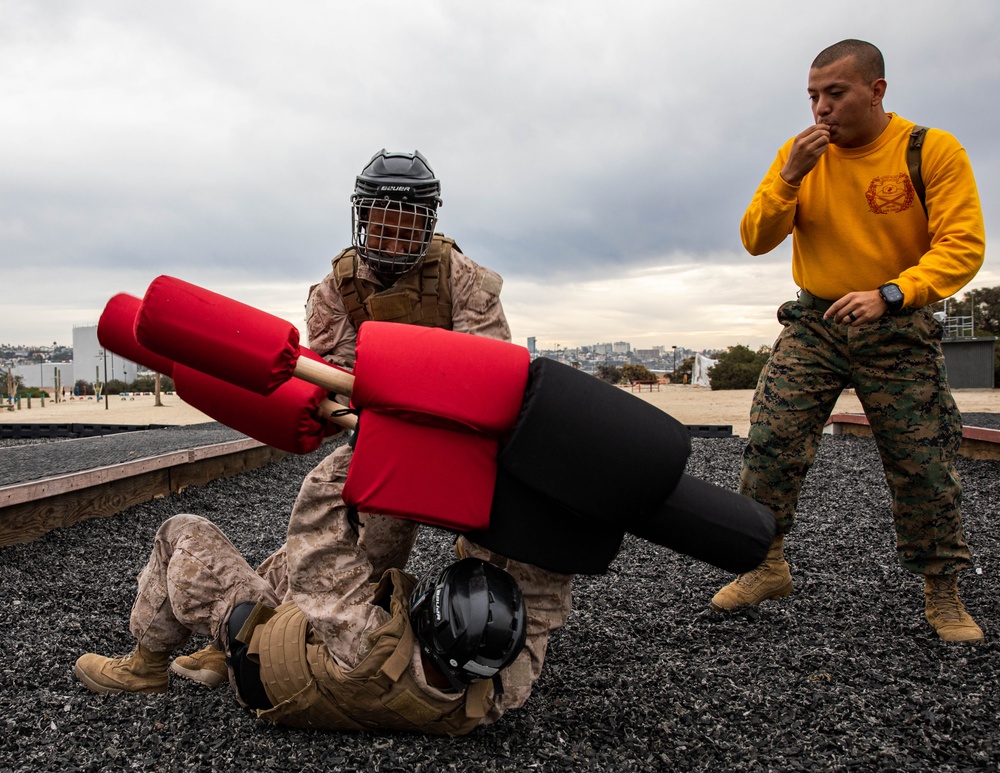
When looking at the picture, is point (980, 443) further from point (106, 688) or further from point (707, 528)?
point (106, 688)

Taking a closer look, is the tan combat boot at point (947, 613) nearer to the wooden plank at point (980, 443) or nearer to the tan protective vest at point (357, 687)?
the tan protective vest at point (357, 687)

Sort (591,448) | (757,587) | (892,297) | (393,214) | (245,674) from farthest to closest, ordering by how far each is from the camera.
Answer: (757,587), (892,297), (393,214), (245,674), (591,448)

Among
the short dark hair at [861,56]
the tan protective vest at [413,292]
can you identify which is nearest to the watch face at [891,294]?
the short dark hair at [861,56]

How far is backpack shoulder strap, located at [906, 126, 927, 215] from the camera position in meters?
3.12

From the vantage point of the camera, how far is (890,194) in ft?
10.5

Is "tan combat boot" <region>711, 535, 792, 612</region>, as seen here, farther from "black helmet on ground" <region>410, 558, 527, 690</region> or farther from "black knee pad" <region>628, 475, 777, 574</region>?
"black helmet on ground" <region>410, 558, 527, 690</region>

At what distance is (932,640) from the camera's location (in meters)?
3.16

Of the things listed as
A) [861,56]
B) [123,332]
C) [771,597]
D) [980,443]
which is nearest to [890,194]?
[861,56]

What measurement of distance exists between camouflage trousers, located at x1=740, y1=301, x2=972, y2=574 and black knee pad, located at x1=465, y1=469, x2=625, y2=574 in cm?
157

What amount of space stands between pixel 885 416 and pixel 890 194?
→ 3.05 feet

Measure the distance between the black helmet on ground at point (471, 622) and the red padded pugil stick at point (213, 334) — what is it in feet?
2.48

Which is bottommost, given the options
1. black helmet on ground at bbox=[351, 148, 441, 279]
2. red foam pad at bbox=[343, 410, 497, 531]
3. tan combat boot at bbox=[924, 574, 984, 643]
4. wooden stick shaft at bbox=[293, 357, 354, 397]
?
tan combat boot at bbox=[924, 574, 984, 643]

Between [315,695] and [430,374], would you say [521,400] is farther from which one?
[315,695]

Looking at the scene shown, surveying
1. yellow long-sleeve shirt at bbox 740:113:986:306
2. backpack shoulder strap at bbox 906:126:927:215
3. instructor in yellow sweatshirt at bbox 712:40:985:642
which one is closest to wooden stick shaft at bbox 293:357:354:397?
instructor in yellow sweatshirt at bbox 712:40:985:642
